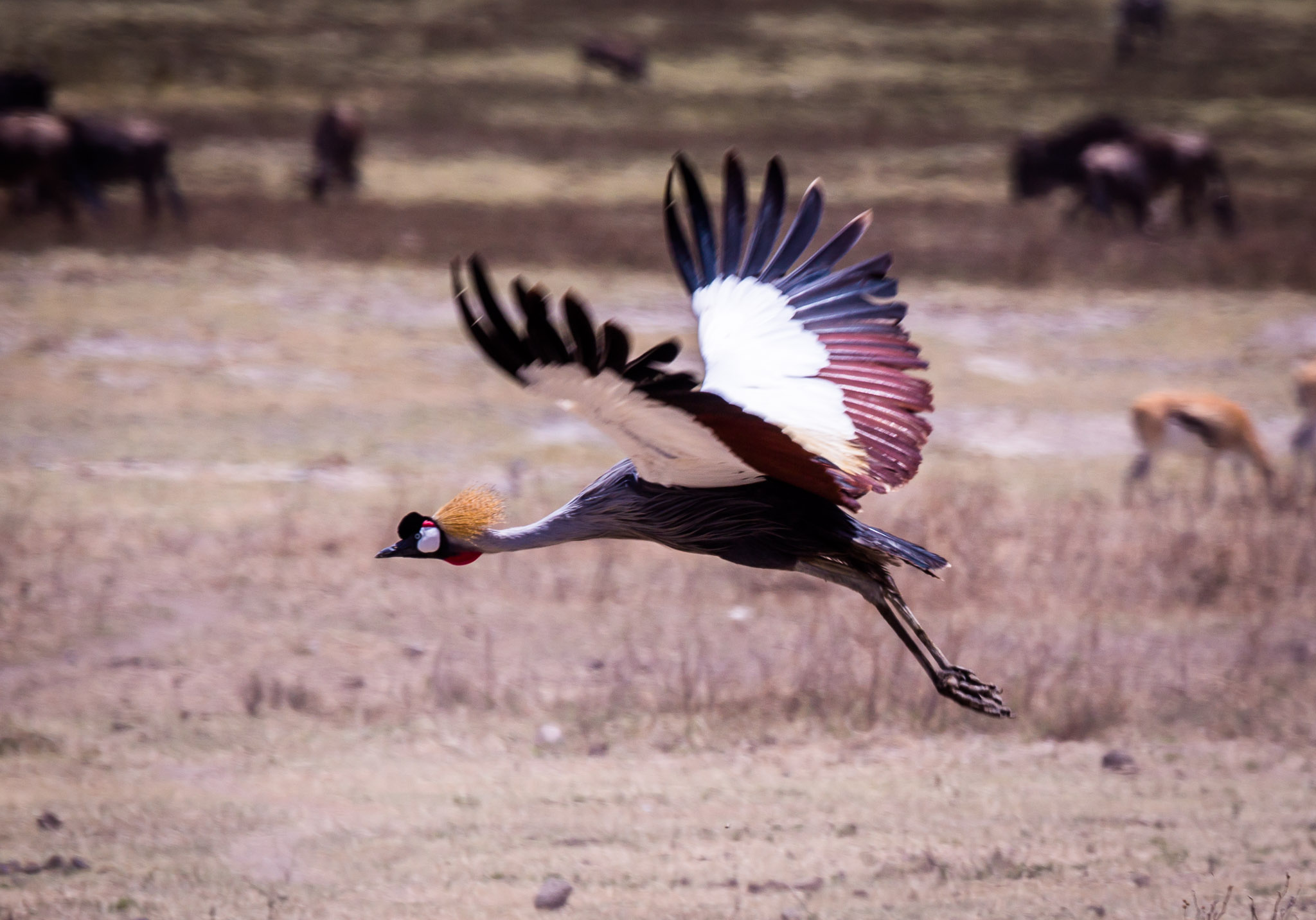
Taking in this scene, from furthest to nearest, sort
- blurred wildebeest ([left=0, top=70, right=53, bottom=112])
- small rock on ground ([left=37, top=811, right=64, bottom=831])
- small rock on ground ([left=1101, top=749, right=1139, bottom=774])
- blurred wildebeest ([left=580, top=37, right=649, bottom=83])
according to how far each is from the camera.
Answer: blurred wildebeest ([left=580, top=37, right=649, bottom=83])
blurred wildebeest ([left=0, top=70, right=53, bottom=112])
small rock on ground ([left=1101, top=749, right=1139, bottom=774])
small rock on ground ([left=37, top=811, right=64, bottom=831])

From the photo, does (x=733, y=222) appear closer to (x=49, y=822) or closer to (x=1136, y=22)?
(x=49, y=822)

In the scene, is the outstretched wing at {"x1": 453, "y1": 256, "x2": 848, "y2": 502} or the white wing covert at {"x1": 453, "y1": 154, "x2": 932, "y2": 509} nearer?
the outstretched wing at {"x1": 453, "y1": 256, "x2": 848, "y2": 502}

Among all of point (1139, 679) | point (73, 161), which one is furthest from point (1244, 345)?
point (73, 161)

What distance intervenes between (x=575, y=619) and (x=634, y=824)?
2358 millimetres

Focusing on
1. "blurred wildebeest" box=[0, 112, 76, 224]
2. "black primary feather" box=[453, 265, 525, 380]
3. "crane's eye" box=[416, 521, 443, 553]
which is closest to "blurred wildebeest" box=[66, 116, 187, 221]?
"blurred wildebeest" box=[0, 112, 76, 224]

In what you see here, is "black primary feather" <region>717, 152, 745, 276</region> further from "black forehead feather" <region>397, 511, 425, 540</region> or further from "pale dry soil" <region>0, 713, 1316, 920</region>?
"pale dry soil" <region>0, 713, 1316, 920</region>

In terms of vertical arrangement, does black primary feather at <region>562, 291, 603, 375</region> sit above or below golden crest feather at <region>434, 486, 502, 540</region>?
above

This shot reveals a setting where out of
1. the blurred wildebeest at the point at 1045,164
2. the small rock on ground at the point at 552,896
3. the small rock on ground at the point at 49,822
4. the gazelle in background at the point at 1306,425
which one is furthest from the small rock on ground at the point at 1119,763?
the blurred wildebeest at the point at 1045,164

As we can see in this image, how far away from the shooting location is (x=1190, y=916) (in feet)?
17.2

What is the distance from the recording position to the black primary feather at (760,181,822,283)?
5.48m

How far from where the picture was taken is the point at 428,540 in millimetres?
5023

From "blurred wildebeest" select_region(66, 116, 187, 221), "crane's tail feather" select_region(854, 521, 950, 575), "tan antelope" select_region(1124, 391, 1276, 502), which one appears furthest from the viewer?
"blurred wildebeest" select_region(66, 116, 187, 221)

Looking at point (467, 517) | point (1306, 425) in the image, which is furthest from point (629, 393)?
point (1306, 425)

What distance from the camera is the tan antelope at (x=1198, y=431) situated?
10422 millimetres
